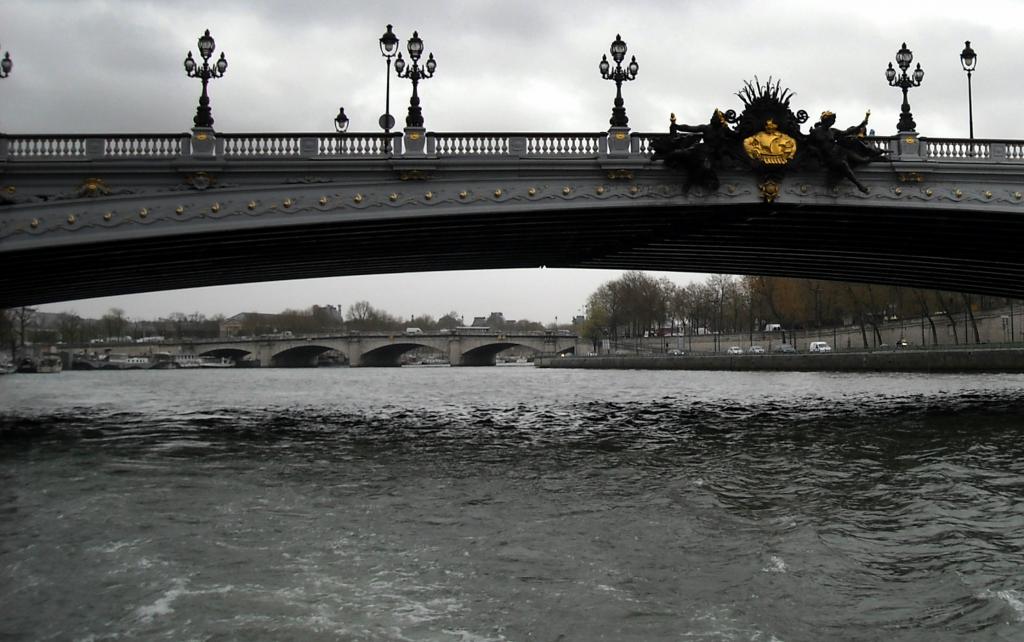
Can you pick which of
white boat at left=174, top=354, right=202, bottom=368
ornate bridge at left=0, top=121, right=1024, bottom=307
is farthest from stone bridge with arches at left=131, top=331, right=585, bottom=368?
ornate bridge at left=0, top=121, right=1024, bottom=307

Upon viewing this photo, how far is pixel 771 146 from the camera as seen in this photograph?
24328mm

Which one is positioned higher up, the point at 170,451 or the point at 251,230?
the point at 251,230

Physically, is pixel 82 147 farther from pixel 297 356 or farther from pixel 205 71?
pixel 297 356

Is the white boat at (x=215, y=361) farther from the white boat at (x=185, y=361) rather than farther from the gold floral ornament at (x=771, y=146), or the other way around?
the gold floral ornament at (x=771, y=146)

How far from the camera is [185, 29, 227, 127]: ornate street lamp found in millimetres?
22156

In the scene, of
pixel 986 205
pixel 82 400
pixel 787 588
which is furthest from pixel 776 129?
pixel 82 400

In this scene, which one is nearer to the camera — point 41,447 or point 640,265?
point 41,447

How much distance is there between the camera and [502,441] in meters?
21.9

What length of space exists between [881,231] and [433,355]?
17102 cm

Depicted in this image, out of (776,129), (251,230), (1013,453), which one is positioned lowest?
(1013,453)

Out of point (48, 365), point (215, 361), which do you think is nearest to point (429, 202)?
point (48, 365)

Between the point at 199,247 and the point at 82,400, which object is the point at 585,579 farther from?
the point at 82,400

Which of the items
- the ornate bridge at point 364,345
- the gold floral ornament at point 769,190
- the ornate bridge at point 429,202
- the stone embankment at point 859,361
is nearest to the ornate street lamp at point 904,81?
the ornate bridge at point 429,202

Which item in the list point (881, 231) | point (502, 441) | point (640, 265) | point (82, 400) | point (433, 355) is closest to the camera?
point (502, 441)
